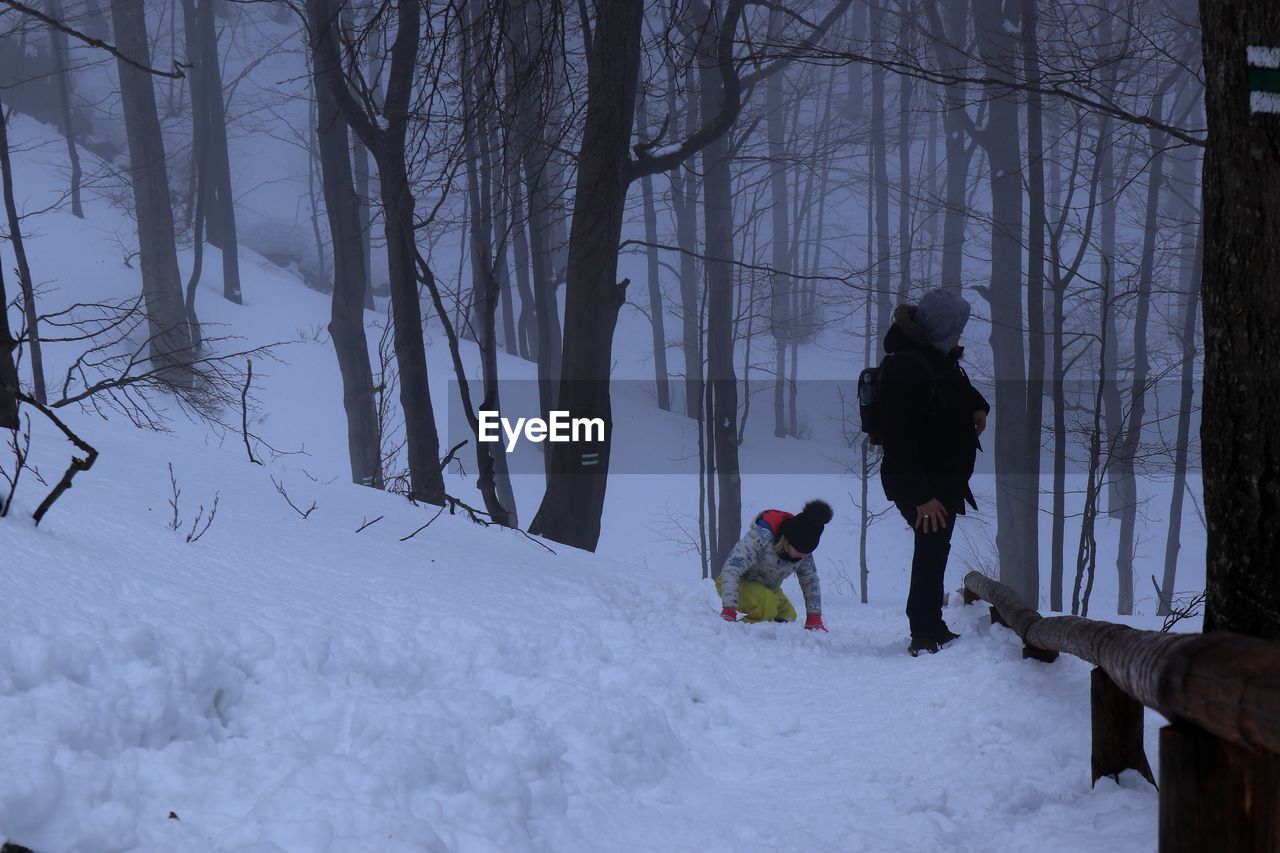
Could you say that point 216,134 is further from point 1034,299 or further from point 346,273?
point 1034,299

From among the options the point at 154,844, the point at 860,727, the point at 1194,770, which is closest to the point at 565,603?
the point at 860,727

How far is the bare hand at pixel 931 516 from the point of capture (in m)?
4.79

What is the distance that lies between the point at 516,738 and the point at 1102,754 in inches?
63.2

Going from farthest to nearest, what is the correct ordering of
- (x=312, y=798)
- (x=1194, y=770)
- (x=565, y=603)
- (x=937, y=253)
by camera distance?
1. (x=937, y=253)
2. (x=565, y=603)
3. (x=312, y=798)
4. (x=1194, y=770)

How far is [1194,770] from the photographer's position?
1600 mm

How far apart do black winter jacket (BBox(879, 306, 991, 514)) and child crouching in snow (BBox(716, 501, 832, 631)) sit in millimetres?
1019

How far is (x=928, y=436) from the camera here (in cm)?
487

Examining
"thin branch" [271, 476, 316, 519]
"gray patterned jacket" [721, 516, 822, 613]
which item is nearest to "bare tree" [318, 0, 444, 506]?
"thin branch" [271, 476, 316, 519]

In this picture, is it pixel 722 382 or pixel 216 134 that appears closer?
pixel 722 382

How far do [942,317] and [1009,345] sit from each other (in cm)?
924

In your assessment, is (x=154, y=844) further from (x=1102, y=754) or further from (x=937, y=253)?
(x=937, y=253)

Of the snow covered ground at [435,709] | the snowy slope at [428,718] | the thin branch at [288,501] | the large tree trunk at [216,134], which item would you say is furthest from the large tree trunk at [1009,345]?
the large tree trunk at [216,134]

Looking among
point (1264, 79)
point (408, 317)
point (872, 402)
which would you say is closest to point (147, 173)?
point (408, 317)

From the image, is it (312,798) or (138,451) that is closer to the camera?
(312,798)
